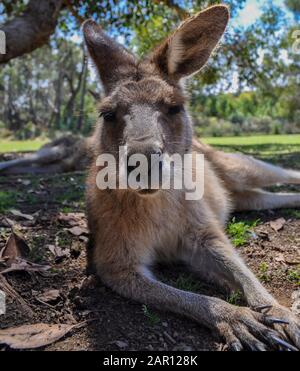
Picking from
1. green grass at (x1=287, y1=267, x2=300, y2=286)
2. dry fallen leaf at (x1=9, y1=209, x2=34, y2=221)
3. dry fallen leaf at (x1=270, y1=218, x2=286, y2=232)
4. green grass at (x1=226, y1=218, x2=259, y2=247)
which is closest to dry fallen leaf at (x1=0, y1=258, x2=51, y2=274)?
dry fallen leaf at (x1=9, y1=209, x2=34, y2=221)

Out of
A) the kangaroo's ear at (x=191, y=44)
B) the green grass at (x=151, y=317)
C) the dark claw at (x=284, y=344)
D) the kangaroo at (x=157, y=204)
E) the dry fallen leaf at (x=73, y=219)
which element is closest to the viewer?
the dark claw at (x=284, y=344)

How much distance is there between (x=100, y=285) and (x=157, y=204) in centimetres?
72

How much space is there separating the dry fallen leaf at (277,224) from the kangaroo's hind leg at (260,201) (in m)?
0.48

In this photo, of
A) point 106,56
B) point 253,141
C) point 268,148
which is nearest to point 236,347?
point 106,56

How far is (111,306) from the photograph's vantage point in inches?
109

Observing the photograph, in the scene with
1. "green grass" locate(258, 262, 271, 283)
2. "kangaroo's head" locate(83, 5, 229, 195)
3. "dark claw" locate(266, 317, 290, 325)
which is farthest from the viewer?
"green grass" locate(258, 262, 271, 283)

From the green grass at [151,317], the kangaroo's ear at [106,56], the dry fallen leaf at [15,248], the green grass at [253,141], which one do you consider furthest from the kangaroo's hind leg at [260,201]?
the green grass at [253,141]

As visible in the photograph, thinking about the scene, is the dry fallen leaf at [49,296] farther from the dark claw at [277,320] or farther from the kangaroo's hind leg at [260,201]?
the kangaroo's hind leg at [260,201]

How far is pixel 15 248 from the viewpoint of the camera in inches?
137

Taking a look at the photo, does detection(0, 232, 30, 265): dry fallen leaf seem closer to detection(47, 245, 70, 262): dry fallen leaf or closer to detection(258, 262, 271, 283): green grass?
detection(47, 245, 70, 262): dry fallen leaf

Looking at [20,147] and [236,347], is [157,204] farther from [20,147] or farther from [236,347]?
[20,147]

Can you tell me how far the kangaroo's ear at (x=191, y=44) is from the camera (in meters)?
3.27

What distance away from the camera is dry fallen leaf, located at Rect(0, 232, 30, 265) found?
339cm
